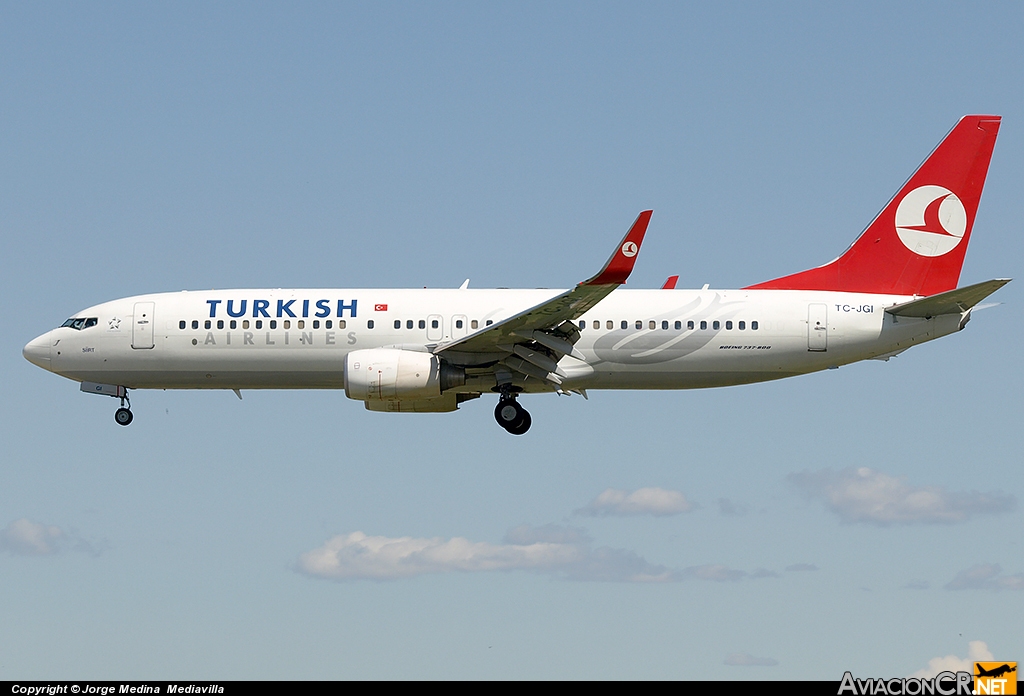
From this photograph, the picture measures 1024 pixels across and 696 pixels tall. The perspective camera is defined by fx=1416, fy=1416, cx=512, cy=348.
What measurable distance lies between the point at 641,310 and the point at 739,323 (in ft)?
9.07

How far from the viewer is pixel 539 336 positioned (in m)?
37.7

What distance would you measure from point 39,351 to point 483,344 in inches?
529

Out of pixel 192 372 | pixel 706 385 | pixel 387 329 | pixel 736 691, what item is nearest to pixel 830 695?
pixel 736 691

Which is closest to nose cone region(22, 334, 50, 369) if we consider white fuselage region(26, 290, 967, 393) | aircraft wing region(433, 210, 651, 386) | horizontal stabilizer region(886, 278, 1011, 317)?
white fuselage region(26, 290, 967, 393)

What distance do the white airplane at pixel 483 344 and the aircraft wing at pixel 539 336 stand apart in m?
0.07

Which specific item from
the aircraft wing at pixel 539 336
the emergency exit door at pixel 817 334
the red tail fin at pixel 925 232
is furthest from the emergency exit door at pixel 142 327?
the emergency exit door at pixel 817 334

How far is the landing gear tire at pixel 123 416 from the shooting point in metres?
41.1

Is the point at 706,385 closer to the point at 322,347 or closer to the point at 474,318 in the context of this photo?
the point at 474,318

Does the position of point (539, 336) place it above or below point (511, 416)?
above

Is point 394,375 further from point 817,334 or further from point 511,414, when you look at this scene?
point 817,334

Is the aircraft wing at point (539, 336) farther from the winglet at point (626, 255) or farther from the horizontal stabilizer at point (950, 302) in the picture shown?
the horizontal stabilizer at point (950, 302)

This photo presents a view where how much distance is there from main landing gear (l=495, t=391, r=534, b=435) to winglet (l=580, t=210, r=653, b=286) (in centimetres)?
617

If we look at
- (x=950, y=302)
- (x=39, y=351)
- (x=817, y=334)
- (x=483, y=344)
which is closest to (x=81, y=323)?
(x=39, y=351)

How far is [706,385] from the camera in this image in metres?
40.0
